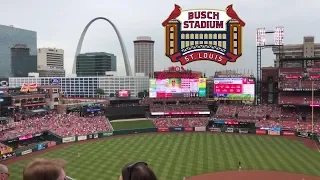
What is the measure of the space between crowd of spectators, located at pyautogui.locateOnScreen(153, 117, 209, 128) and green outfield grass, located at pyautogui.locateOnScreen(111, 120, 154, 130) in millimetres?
1785

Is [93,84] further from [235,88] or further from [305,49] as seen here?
[305,49]

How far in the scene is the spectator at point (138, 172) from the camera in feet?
10.1

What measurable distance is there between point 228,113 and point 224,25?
1071 inches

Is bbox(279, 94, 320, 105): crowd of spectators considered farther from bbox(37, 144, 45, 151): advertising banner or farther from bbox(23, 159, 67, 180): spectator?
bbox(23, 159, 67, 180): spectator

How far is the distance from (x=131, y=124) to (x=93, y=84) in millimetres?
101008

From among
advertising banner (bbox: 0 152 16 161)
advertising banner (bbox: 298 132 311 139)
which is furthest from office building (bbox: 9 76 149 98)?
advertising banner (bbox: 0 152 16 161)

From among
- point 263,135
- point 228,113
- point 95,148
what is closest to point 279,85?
point 228,113

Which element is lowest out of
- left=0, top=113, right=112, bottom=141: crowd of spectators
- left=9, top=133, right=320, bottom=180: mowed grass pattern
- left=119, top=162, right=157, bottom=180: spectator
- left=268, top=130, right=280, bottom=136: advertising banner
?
left=9, top=133, right=320, bottom=180: mowed grass pattern

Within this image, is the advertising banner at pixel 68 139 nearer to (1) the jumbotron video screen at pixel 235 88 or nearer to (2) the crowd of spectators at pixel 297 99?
(1) the jumbotron video screen at pixel 235 88

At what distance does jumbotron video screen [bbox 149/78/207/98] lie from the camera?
7038 cm

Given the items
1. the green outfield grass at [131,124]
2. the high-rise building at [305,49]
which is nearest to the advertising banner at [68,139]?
the green outfield grass at [131,124]

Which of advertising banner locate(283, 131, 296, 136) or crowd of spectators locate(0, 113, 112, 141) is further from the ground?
crowd of spectators locate(0, 113, 112, 141)

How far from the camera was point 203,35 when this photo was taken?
1805 inches

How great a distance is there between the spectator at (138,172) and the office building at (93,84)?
15611 centimetres
